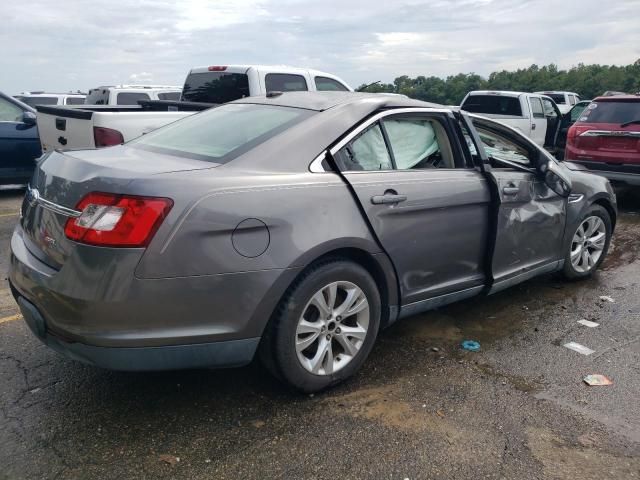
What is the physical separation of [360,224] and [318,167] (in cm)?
38

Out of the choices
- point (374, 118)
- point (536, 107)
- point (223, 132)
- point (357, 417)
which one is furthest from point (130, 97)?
point (357, 417)

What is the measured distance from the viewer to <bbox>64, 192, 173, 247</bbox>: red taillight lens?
2451mm

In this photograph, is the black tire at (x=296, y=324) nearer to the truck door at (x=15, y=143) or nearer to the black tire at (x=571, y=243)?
the black tire at (x=571, y=243)

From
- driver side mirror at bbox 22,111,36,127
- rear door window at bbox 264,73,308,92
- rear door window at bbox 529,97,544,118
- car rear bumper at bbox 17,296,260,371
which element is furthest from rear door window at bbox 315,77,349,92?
rear door window at bbox 529,97,544,118

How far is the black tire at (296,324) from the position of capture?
2.83m

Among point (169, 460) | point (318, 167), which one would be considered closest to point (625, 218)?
point (318, 167)

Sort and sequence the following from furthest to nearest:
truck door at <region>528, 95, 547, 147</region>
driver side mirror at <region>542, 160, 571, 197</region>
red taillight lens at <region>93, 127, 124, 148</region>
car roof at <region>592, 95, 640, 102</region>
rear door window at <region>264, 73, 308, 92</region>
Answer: truck door at <region>528, 95, 547, 147</region> < car roof at <region>592, 95, 640, 102</region> < rear door window at <region>264, 73, 308, 92</region> < red taillight lens at <region>93, 127, 124, 148</region> < driver side mirror at <region>542, 160, 571, 197</region>

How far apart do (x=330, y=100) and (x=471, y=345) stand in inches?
72.5

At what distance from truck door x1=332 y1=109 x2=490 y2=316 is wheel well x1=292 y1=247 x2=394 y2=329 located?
11cm

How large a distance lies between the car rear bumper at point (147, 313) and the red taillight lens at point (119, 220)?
0.28 ft

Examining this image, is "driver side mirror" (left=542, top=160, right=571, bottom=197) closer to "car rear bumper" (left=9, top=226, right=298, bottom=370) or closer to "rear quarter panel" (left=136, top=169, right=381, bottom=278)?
"rear quarter panel" (left=136, top=169, right=381, bottom=278)

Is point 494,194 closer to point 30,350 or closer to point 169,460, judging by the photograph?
point 169,460

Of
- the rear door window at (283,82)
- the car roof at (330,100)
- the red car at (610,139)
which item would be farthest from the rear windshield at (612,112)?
the car roof at (330,100)

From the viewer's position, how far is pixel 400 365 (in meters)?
3.51
